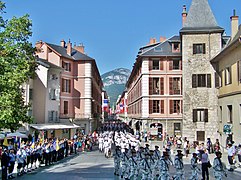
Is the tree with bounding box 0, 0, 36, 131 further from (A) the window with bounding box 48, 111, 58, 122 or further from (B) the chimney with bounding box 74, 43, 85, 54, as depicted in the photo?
(B) the chimney with bounding box 74, 43, 85, 54

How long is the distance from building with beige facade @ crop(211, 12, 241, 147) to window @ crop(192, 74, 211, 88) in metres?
1.67

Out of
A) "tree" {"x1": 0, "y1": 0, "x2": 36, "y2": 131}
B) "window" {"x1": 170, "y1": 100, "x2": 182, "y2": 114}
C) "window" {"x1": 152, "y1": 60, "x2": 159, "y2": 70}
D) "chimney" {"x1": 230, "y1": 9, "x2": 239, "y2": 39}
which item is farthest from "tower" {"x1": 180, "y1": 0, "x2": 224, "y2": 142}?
"tree" {"x1": 0, "y1": 0, "x2": 36, "y2": 131}

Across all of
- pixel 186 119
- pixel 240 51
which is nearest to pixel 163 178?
pixel 240 51

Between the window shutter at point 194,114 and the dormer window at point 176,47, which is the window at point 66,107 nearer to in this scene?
the dormer window at point 176,47

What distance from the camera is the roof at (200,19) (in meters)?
40.2

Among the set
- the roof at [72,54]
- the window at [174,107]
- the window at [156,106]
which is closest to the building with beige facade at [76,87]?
the roof at [72,54]

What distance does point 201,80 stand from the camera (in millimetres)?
39438

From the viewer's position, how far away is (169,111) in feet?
153

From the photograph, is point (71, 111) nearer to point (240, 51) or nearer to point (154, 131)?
point (154, 131)

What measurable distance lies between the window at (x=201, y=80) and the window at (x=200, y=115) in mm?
3018

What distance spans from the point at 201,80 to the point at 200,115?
4222 mm

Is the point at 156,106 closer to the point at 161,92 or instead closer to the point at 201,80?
the point at 161,92

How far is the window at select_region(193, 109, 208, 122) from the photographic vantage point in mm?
39031

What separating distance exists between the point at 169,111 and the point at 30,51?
3360cm
